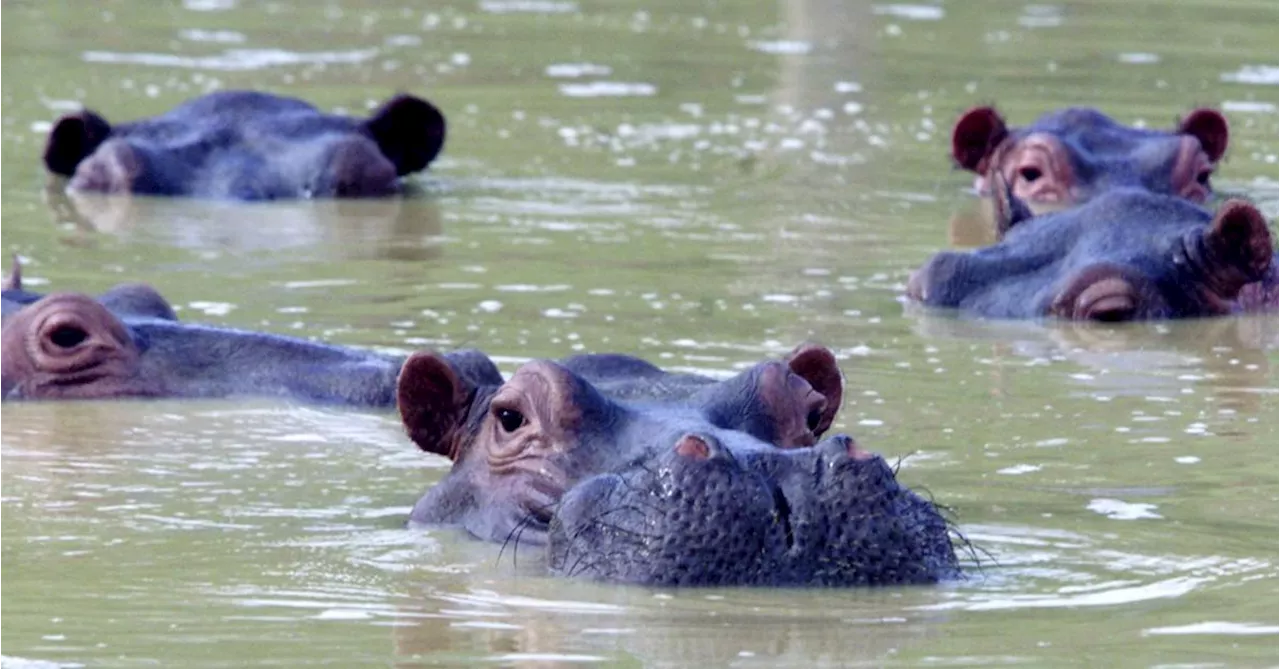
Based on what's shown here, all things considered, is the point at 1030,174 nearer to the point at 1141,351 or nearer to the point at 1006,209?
the point at 1006,209

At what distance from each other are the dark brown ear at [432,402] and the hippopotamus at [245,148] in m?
7.50

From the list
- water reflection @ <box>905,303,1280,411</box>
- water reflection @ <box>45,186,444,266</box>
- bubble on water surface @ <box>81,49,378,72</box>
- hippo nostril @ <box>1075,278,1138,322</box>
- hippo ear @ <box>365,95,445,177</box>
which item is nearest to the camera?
water reflection @ <box>905,303,1280,411</box>

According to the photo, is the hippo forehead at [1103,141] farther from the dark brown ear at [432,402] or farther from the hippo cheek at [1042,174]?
the dark brown ear at [432,402]

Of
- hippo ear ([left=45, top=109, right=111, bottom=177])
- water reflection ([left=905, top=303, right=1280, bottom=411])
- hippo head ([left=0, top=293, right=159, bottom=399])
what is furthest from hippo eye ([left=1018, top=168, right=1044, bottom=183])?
hippo head ([left=0, top=293, right=159, bottom=399])

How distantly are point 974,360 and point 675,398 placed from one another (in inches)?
137

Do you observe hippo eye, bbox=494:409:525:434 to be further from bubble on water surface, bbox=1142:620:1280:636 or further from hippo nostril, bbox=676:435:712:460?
bubble on water surface, bbox=1142:620:1280:636

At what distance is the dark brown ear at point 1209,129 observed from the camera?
14445 mm

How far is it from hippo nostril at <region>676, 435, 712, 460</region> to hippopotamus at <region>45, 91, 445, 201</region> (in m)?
8.71

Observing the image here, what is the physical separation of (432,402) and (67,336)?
92.6 inches

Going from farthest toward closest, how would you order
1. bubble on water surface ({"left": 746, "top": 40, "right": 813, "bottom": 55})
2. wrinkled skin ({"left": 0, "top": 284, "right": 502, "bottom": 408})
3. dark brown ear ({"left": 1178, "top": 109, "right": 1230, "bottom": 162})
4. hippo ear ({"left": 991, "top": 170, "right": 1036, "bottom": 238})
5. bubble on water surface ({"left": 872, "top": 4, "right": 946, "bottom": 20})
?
bubble on water surface ({"left": 872, "top": 4, "right": 946, "bottom": 20})
bubble on water surface ({"left": 746, "top": 40, "right": 813, "bottom": 55})
dark brown ear ({"left": 1178, "top": 109, "right": 1230, "bottom": 162})
hippo ear ({"left": 991, "top": 170, "right": 1036, "bottom": 238})
wrinkled skin ({"left": 0, "top": 284, "right": 502, "bottom": 408})

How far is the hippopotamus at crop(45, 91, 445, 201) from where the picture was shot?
14.7m

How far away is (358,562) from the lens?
6.68 meters

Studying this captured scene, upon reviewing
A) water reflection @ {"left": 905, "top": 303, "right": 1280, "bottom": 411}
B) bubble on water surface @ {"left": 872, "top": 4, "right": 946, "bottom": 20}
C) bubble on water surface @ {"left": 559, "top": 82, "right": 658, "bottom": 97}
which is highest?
water reflection @ {"left": 905, "top": 303, "right": 1280, "bottom": 411}

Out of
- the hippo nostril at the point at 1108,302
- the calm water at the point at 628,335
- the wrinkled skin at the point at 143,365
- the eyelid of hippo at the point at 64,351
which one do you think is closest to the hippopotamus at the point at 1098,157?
the calm water at the point at 628,335
